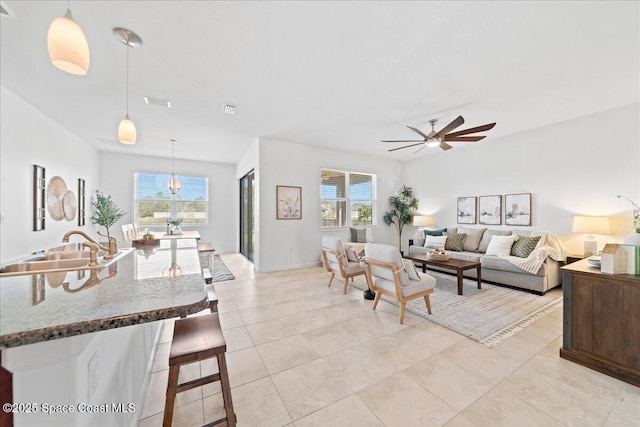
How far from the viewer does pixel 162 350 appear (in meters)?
2.38

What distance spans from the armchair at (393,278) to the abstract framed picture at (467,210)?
360 centimetres

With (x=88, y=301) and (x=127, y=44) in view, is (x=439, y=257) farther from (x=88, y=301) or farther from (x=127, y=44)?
(x=127, y=44)

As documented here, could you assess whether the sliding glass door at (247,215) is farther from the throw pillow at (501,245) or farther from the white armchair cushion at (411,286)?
the throw pillow at (501,245)

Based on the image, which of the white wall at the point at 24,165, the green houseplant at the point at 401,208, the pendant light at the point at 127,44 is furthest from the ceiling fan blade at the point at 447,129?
the white wall at the point at 24,165

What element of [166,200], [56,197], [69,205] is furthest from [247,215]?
[56,197]

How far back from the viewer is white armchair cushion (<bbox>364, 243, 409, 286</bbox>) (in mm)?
2873

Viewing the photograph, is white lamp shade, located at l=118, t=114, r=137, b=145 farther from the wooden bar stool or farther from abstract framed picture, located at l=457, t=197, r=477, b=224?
abstract framed picture, located at l=457, t=197, r=477, b=224

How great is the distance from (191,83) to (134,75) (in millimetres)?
600

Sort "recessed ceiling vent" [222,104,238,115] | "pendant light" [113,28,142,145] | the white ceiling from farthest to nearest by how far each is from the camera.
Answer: "recessed ceiling vent" [222,104,238,115] < "pendant light" [113,28,142,145] < the white ceiling

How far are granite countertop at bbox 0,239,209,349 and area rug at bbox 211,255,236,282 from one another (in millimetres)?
3557

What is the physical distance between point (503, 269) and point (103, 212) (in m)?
8.25

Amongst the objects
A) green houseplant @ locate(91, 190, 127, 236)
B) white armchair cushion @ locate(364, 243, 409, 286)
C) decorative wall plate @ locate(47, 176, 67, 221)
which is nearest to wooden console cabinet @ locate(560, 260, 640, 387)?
white armchair cushion @ locate(364, 243, 409, 286)

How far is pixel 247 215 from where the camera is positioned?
6.94 metres

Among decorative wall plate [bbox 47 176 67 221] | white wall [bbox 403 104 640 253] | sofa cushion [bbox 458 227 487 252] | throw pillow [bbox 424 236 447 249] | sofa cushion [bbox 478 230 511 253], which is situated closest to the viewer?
white wall [bbox 403 104 640 253]
